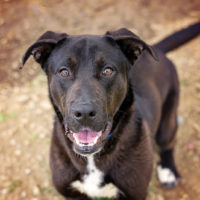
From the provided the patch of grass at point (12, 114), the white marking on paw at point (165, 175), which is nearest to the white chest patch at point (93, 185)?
the white marking on paw at point (165, 175)

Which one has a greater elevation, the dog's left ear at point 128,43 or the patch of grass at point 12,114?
the dog's left ear at point 128,43

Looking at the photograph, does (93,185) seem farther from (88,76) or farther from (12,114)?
(12,114)

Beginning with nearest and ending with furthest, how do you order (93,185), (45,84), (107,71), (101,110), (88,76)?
1. (101,110)
2. (88,76)
3. (107,71)
4. (93,185)
5. (45,84)

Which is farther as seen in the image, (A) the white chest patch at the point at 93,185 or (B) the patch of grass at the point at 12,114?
(B) the patch of grass at the point at 12,114

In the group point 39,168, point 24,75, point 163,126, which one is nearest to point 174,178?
point 163,126

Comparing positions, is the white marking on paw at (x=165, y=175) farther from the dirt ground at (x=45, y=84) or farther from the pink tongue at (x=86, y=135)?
the pink tongue at (x=86, y=135)

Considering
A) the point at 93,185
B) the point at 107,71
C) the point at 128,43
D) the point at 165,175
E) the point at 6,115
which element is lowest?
the point at 165,175

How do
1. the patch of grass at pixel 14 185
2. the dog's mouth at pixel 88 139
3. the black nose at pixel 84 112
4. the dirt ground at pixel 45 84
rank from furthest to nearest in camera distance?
1. the dirt ground at pixel 45 84
2. the patch of grass at pixel 14 185
3. the dog's mouth at pixel 88 139
4. the black nose at pixel 84 112

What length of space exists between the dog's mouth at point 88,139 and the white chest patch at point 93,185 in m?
0.36

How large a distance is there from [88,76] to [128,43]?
1.85 ft

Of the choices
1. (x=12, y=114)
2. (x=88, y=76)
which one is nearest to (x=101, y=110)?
(x=88, y=76)

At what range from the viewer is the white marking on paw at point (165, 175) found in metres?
3.87

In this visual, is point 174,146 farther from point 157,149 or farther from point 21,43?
point 21,43

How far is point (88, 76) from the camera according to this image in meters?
2.40
